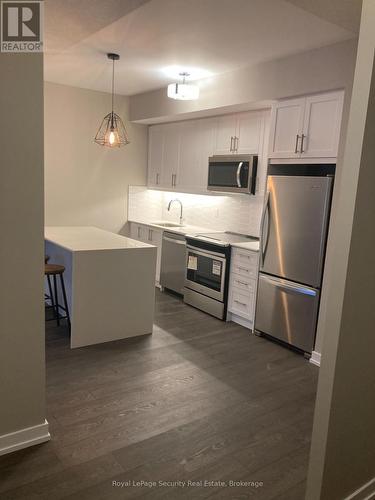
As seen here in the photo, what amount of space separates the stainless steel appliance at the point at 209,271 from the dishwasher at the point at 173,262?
15 centimetres

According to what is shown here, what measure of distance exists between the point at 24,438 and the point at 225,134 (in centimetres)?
370

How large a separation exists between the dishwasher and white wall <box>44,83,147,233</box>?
3.84 feet

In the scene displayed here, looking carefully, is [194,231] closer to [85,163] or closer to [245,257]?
[245,257]

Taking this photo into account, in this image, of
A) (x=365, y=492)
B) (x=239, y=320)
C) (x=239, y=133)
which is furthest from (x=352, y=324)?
(x=239, y=133)

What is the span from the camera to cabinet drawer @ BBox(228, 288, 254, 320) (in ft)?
13.5

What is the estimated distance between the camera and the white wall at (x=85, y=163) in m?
5.27

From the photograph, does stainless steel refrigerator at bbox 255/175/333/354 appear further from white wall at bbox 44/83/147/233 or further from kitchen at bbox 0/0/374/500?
white wall at bbox 44/83/147/233

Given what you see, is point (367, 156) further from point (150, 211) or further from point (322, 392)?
point (150, 211)

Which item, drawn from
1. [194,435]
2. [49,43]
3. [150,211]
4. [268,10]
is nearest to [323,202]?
[268,10]

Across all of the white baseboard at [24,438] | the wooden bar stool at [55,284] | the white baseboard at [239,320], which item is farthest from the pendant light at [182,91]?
the white baseboard at [24,438]

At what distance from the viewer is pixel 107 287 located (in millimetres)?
3584

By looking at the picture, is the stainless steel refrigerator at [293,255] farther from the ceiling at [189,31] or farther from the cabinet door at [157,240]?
the cabinet door at [157,240]

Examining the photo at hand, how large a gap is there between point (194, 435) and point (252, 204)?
3.00 meters

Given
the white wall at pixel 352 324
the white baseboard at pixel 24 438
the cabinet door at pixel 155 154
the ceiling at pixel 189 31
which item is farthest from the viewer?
the cabinet door at pixel 155 154
